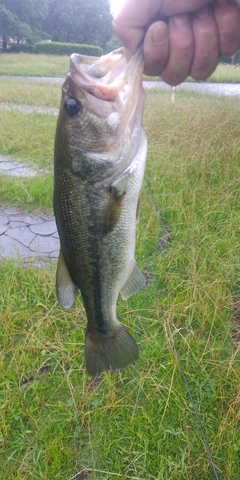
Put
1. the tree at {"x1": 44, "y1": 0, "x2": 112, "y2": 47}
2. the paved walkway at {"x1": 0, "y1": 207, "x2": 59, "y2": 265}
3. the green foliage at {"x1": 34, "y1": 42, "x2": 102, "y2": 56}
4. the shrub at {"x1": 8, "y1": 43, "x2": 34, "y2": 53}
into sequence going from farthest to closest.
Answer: the tree at {"x1": 44, "y1": 0, "x2": 112, "y2": 47}
the shrub at {"x1": 8, "y1": 43, "x2": 34, "y2": 53}
the green foliage at {"x1": 34, "y1": 42, "x2": 102, "y2": 56}
the paved walkway at {"x1": 0, "y1": 207, "x2": 59, "y2": 265}

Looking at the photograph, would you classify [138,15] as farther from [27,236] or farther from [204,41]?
[27,236]

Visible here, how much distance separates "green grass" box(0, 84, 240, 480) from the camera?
199 cm

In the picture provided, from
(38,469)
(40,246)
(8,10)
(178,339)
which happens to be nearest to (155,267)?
(178,339)

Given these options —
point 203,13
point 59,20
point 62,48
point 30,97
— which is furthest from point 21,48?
point 203,13

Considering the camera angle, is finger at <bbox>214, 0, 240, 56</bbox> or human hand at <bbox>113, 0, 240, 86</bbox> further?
finger at <bbox>214, 0, 240, 56</bbox>

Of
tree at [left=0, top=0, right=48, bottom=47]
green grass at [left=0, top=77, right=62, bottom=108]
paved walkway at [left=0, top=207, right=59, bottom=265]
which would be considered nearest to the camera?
paved walkway at [left=0, top=207, right=59, bottom=265]

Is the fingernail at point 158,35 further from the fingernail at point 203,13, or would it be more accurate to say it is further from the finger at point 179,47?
the fingernail at point 203,13

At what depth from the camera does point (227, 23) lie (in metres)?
1.44

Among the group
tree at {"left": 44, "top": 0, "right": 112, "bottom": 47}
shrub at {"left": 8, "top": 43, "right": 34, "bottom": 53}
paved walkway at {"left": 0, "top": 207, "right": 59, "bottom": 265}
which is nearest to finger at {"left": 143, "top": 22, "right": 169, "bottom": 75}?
paved walkway at {"left": 0, "top": 207, "right": 59, "bottom": 265}

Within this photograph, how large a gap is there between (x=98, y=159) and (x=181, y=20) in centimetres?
55

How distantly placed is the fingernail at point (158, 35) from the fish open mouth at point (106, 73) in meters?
0.05

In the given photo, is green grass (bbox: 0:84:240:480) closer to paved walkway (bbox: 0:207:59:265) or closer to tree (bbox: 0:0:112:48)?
paved walkway (bbox: 0:207:59:265)

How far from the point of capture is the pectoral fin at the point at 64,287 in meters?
1.39

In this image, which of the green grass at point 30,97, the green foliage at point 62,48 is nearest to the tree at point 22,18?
the green foliage at point 62,48
